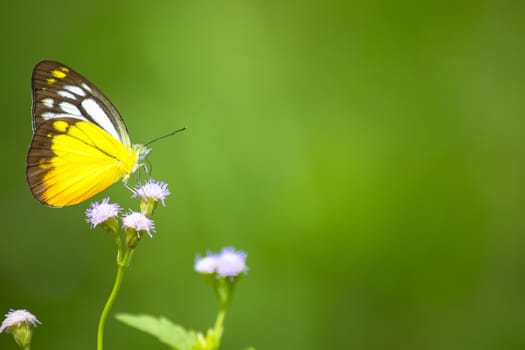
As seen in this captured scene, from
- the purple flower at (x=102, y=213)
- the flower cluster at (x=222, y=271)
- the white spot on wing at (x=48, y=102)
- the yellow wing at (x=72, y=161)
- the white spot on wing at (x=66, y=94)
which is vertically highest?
the white spot on wing at (x=66, y=94)

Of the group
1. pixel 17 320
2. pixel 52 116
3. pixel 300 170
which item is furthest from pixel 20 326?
pixel 300 170

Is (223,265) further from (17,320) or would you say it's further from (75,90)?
(75,90)

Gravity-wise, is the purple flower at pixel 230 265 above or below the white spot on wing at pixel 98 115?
below

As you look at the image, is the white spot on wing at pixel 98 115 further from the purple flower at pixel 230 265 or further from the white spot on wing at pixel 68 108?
the purple flower at pixel 230 265

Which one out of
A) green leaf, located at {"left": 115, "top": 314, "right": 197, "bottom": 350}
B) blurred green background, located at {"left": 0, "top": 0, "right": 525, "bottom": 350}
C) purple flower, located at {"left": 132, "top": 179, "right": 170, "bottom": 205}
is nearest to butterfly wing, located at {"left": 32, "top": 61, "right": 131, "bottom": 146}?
purple flower, located at {"left": 132, "top": 179, "right": 170, "bottom": 205}

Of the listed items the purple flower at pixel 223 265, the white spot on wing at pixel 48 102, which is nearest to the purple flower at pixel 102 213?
the purple flower at pixel 223 265

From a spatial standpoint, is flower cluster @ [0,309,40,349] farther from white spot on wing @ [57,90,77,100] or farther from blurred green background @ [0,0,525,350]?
blurred green background @ [0,0,525,350]

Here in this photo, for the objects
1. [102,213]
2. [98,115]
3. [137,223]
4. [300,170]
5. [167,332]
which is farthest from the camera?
[300,170]

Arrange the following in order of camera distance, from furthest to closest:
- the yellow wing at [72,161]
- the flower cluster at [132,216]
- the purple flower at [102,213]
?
the yellow wing at [72,161] → the purple flower at [102,213] → the flower cluster at [132,216]
